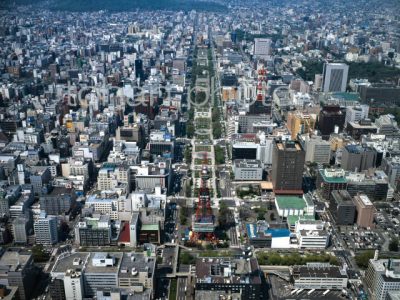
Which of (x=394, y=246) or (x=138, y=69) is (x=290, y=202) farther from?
(x=138, y=69)

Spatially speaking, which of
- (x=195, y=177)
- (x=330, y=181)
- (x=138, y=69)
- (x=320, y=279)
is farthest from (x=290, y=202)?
(x=138, y=69)

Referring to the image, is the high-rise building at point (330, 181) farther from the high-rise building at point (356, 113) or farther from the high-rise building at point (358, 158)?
the high-rise building at point (356, 113)

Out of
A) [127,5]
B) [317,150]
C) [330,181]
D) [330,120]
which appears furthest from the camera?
Answer: [127,5]

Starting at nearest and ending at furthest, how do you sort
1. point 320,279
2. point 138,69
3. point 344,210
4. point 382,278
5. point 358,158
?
point 382,278
point 320,279
point 344,210
point 358,158
point 138,69

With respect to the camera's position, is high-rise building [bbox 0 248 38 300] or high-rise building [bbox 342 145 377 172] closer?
high-rise building [bbox 0 248 38 300]

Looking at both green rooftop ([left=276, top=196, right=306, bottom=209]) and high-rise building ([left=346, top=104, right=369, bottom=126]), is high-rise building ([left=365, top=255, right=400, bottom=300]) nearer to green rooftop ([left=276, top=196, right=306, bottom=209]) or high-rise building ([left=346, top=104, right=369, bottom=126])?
green rooftop ([left=276, top=196, right=306, bottom=209])

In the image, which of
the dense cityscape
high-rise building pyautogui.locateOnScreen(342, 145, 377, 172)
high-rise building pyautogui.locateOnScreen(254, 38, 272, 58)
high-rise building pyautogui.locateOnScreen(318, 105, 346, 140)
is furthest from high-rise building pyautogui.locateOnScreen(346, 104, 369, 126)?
high-rise building pyautogui.locateOnScreen(254, 38, 272, 58)
